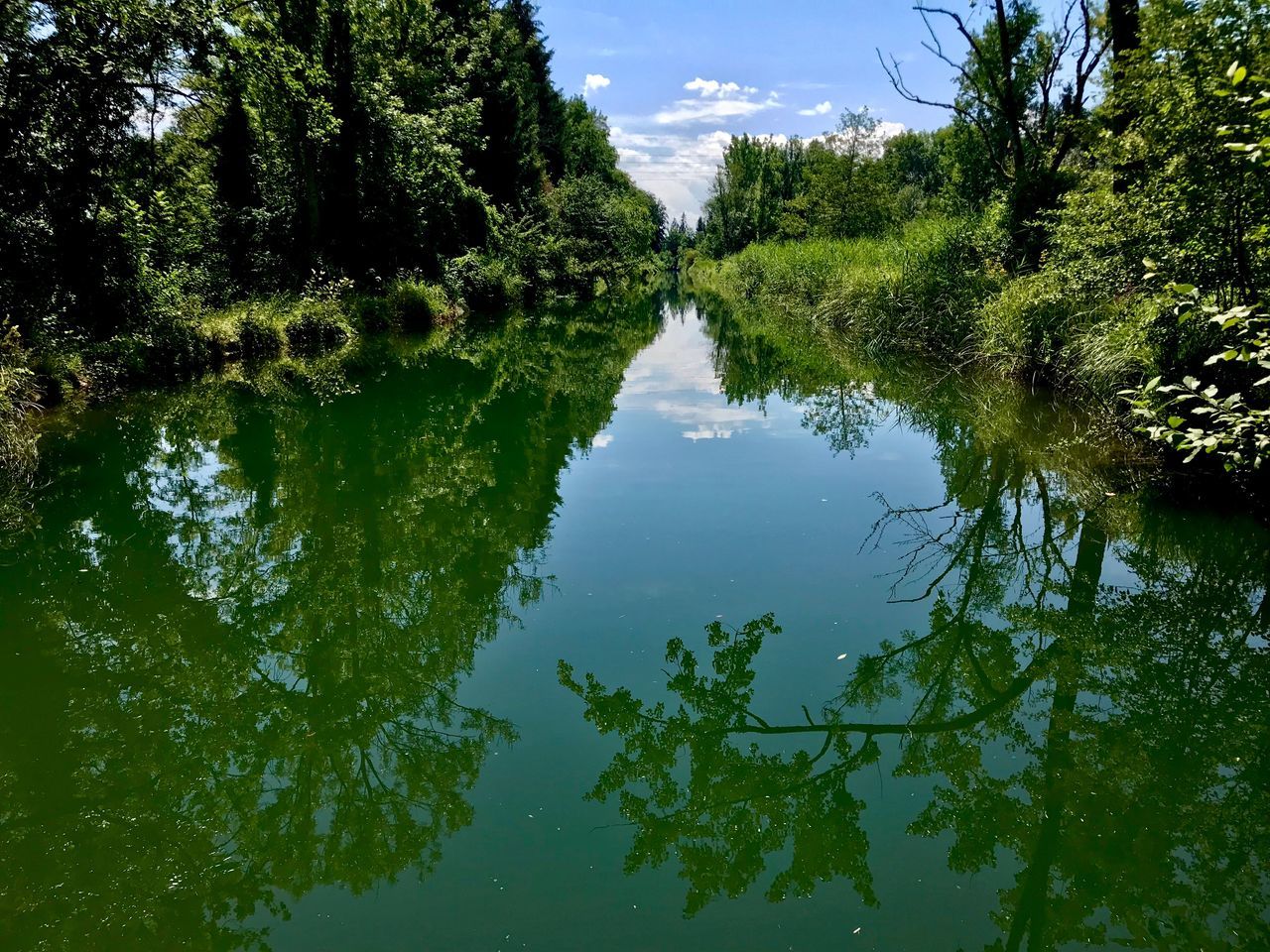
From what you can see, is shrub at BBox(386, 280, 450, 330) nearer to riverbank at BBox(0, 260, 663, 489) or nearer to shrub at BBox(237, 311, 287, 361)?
riverbank at BBox(0, 260, 663, 489)

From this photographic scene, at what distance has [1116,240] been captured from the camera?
6828 mm

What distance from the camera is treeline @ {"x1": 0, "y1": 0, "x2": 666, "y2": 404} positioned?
10.1m

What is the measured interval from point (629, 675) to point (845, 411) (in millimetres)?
6877

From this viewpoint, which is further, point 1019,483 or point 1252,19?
point 1019,483

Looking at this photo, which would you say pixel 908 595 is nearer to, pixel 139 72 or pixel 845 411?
pixel 845 411

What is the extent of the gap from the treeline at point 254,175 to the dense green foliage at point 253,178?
41mm

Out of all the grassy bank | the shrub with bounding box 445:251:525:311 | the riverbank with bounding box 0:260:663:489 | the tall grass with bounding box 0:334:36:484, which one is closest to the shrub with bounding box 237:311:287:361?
the riverbank with bounding box 0:260:663:489

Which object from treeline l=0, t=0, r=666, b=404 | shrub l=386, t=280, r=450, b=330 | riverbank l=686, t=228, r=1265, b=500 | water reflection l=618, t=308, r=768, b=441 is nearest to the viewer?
riverbank l=686, t=228, r=1265, b=500

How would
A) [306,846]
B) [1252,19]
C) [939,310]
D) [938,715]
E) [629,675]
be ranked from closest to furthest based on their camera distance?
1. [306,846]
2. [938,715]
3. [629,675]
4. [1252,19]
5. [939,310]

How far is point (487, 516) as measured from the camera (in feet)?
20.6

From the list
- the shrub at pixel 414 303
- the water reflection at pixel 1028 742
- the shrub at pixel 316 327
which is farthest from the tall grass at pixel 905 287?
the shrub at pixel 316 327

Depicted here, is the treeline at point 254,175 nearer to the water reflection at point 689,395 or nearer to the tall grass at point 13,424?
the tall grass at point 13,424

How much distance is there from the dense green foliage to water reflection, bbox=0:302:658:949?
115 inches

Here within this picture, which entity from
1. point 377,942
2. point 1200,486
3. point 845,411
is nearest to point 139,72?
point 845,411
